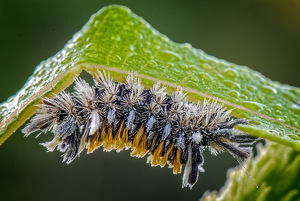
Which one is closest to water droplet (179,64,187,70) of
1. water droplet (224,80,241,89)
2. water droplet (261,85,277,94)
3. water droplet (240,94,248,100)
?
water droplet (224,80,241,89)

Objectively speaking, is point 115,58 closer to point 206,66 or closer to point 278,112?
point 206,66

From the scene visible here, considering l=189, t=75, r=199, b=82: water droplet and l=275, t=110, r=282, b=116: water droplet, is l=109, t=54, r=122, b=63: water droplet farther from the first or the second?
l=275, t=110, r=282, b=116: water droplet

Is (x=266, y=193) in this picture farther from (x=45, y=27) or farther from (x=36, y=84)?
(x=45, y=27)

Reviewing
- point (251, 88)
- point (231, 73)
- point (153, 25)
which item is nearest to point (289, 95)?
point (251, 88)

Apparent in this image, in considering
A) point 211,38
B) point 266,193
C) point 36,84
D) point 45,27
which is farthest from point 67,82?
point 211,38

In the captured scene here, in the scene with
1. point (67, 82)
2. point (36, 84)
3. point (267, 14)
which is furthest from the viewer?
point (267, 14)

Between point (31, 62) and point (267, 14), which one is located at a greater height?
point (267, 14)
